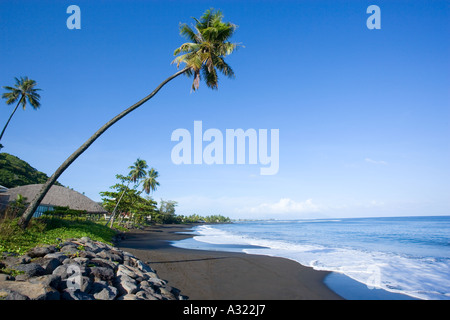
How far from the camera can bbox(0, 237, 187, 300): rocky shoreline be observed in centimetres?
455

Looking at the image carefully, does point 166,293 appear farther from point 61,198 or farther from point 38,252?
point 61,198

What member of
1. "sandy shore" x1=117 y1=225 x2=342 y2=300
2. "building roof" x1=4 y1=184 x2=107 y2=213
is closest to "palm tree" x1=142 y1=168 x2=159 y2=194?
"building roof" x1=4 y1=184 x2=107 y2=213

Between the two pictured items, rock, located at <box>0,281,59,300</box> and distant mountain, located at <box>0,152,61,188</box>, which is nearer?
rock, located at <box>0,281,59,300</box>

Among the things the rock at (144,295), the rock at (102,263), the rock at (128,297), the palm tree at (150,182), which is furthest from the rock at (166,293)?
the palm tree at (150,182)

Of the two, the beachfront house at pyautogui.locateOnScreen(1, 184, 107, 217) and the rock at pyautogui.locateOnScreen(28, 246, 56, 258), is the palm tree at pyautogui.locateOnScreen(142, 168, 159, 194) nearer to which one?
the beachfront house at pyautogui.locateOnScreen(1, 184, 107, 217)

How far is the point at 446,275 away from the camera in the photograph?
12.0 m

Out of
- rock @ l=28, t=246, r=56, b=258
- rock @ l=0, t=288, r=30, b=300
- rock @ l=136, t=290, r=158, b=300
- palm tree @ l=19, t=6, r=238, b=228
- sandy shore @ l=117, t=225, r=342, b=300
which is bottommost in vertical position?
sandy shore @ l=117, t=225, r=342, b=300

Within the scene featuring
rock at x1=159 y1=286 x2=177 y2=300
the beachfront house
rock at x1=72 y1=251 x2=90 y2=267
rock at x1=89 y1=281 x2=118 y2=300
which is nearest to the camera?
rock at x1=89 y1=281 x2=118 y2=300

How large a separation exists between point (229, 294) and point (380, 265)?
1171 centimetres

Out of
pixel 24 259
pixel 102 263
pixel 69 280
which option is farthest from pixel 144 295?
pixel 24 259

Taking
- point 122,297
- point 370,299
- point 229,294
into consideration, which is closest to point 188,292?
point 229,294

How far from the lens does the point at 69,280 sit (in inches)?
214

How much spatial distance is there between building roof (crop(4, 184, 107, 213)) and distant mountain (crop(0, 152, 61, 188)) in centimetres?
2253
